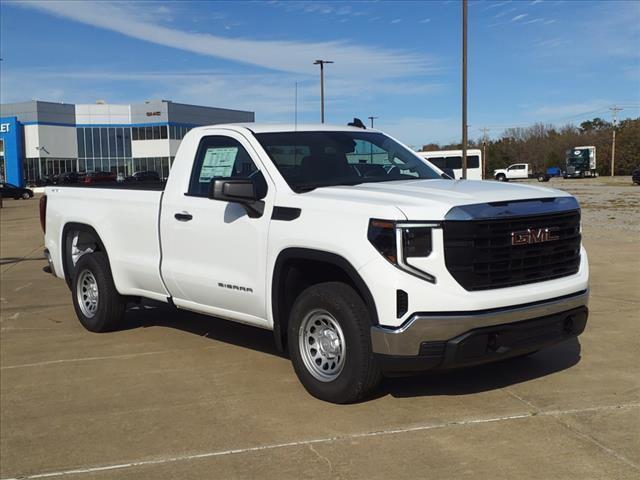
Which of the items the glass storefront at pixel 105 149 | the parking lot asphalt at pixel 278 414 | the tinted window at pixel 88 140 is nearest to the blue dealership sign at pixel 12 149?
the glass storefront at pixel 105 149

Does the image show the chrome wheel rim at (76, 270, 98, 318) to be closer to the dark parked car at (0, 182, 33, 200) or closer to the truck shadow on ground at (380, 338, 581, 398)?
the truck shadow on ground at (380, 338, 581, 398)

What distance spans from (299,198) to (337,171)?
2.41 feet

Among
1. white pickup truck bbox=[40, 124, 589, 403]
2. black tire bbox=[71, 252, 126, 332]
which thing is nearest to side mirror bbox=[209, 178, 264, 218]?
white pickup truck bbox=[40, 124, 589, 403]

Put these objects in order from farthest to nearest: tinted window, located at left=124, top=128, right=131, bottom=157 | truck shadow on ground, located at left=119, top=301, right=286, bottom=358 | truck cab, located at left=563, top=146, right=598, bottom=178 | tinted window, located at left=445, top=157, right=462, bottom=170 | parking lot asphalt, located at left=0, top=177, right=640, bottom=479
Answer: tinted window, located at left=124, top=128, right=131, bottom=157, truck cab, located at left=563, top=146, right=598, bottom=178, tinted window, located at left=445, top=157, right=462, bottom=170, truck shadow on ground, located at left=119, top=301, right=286, bottom=358, parking lot asphalt, located at left=0, top=177, right=640, bottom=479

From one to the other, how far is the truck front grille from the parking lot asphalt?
89 cm

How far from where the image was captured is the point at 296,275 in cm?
533

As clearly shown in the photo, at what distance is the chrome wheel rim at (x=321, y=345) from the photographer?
16.0 feet

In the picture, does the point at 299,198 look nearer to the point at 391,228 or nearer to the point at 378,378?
the point at 391,228

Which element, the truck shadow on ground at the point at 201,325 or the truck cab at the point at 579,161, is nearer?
the truck shadow on ground at the point at 201,325

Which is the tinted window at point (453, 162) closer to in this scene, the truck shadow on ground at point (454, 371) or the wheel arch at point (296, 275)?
the truck shadow on ground at point (454, 371)

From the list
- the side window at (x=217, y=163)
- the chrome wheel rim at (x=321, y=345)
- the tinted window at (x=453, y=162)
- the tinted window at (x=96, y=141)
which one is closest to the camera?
the chrome wheel rim at (x=321, y=345)

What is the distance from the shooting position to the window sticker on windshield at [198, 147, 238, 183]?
19.6 feet

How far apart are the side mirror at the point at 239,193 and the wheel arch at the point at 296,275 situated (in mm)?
460

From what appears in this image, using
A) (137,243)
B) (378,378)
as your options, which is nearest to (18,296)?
(137,243)
